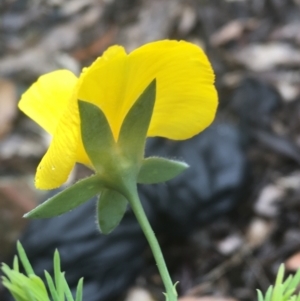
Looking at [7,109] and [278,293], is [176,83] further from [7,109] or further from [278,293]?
[7,109]

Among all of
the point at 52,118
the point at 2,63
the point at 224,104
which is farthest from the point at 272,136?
the point at 52,118

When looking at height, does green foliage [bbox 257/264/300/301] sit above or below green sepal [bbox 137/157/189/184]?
below

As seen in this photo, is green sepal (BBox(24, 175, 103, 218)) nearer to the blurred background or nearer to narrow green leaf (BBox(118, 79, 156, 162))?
narrow green leaf (BBox(118, 79, 156, 162))

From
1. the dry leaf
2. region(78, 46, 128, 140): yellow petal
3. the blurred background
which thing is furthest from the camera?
the dry leaf

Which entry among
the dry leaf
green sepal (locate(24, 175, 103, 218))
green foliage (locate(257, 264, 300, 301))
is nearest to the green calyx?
green sepal (locate(24, 175, 103, 218))

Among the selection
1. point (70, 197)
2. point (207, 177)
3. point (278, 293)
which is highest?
point (70, 197)

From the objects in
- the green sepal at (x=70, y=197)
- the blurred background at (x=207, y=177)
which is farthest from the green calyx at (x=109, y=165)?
the blurred background at (x=207, y=177)

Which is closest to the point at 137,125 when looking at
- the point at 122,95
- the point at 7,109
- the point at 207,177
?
the point at 122,95
